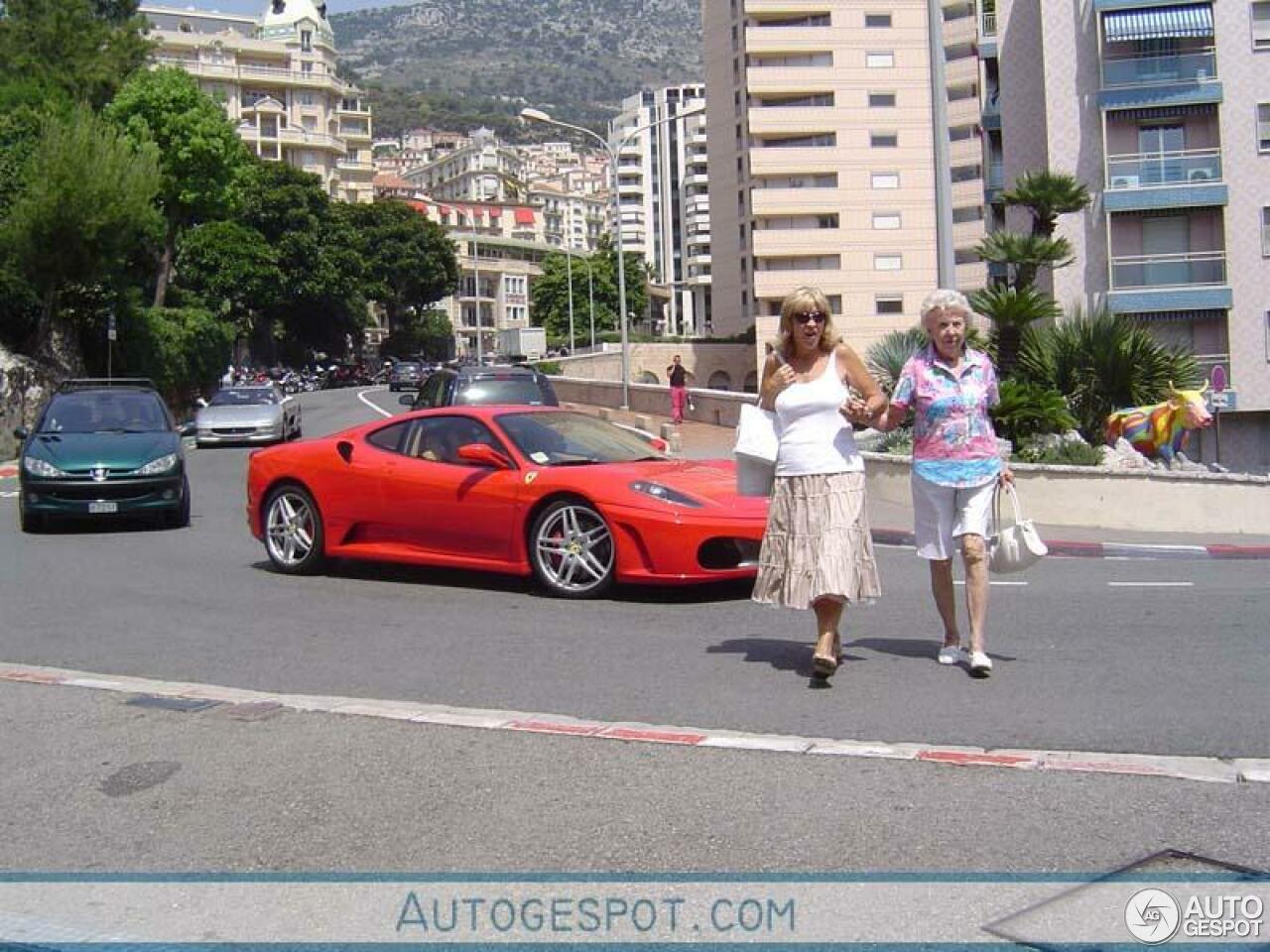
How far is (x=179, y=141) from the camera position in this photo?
166 feet

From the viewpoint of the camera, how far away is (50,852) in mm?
4891

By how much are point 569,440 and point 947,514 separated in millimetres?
4123

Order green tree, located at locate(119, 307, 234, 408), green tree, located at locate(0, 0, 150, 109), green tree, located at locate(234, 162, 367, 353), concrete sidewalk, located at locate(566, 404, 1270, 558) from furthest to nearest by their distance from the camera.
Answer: green tree, located at locate(234, 162, 367, 353), green tree, located at locate(0, 0, 150, 109), green tree, located at locate(119, 307, 234, 408), concrete sidewalk, located at locate(566, 404, 1270, 558)

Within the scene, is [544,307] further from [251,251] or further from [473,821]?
[473,821]

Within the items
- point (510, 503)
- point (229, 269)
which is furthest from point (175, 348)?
point (510, 503)

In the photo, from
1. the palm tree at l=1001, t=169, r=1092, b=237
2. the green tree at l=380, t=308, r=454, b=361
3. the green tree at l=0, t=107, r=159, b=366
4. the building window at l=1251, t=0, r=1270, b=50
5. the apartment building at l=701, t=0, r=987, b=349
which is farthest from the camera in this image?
the green tree at l=380, t=308, r=454, b=361

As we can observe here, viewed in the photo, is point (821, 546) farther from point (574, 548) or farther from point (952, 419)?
point (574, 548)

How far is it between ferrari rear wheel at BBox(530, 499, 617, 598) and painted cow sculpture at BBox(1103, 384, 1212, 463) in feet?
32.3

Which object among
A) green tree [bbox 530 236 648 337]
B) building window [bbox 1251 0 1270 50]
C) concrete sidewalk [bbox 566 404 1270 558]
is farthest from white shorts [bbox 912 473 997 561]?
green tree [bbox 530 236 648 337]

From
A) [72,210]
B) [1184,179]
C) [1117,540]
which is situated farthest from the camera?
[1184,179]

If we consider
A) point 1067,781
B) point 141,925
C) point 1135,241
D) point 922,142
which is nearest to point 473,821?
point 141,925

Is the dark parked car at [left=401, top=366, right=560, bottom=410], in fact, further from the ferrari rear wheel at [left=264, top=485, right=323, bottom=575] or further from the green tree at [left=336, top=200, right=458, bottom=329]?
the green tree at [left=336, top=200, right=458, bottom=329]

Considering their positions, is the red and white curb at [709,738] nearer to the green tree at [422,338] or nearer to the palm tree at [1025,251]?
the palm tree at [1025,251]

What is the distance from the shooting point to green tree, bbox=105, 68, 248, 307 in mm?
50469
